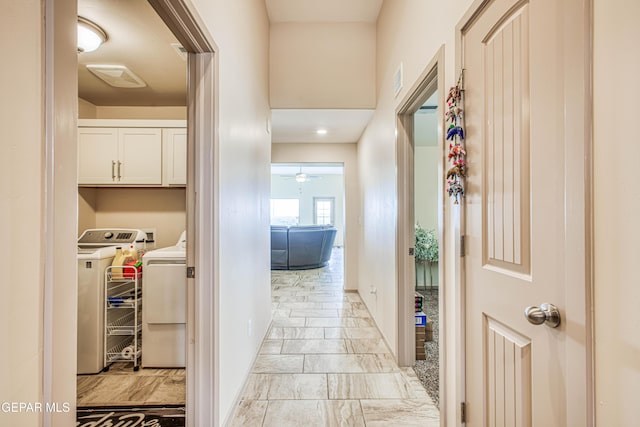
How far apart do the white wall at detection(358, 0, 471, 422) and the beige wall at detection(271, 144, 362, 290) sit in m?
0.62

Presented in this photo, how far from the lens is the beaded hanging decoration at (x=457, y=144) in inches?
51.9

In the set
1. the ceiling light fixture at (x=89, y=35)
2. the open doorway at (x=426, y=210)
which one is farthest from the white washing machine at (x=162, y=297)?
the open doorway at (x=426, y=210)

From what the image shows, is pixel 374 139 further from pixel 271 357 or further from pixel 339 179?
pixel 339 179

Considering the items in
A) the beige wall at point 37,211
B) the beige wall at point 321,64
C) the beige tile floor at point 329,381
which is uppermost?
the beige wall at point 321,64

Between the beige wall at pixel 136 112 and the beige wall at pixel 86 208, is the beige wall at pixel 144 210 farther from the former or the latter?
the beige wall at pixel 136 112

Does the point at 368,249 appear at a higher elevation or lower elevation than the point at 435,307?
higher

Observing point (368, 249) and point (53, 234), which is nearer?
point (53, 234)

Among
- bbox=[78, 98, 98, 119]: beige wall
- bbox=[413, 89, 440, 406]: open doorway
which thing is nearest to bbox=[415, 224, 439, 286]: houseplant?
bbox=[413, 89, 440, 406]: open doorway

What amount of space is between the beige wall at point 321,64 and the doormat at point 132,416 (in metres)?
2.75

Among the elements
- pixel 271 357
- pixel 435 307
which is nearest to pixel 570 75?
pixel 271 357

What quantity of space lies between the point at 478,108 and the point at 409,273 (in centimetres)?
146

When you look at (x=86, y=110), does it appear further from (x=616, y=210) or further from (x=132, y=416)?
(x=616, y=210)

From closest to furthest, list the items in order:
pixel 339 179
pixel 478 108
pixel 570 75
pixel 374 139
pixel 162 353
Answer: pixel 570 75, pixel 478 108, pixel 162 353, pixel 374 139, pixel 339 179

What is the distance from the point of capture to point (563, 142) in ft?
2.66
